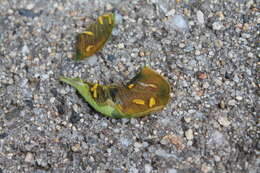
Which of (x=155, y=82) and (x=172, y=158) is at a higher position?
(x=155, y=82)

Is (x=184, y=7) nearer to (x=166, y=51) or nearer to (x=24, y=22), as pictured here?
(x=166, y=51)

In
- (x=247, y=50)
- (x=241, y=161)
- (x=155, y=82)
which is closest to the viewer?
(x=241, y=161)

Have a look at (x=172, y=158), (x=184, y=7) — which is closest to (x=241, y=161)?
(x=172, y=158)

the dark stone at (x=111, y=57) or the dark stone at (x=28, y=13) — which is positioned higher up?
the dark stone at (x=28, y=13)

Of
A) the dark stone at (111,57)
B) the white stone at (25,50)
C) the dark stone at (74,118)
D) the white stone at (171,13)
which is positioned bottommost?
the dark stone at (74,118)

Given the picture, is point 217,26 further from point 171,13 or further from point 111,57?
point 111,57

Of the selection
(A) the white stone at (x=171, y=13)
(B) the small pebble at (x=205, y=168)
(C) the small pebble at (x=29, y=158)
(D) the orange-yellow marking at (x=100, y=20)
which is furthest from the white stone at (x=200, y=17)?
(C) the small pebble at (x=29, y=158)

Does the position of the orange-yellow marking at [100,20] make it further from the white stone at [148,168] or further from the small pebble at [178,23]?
the white stone at [148,168]

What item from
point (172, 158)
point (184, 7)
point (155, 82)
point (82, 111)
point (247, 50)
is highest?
point (184, 7)
